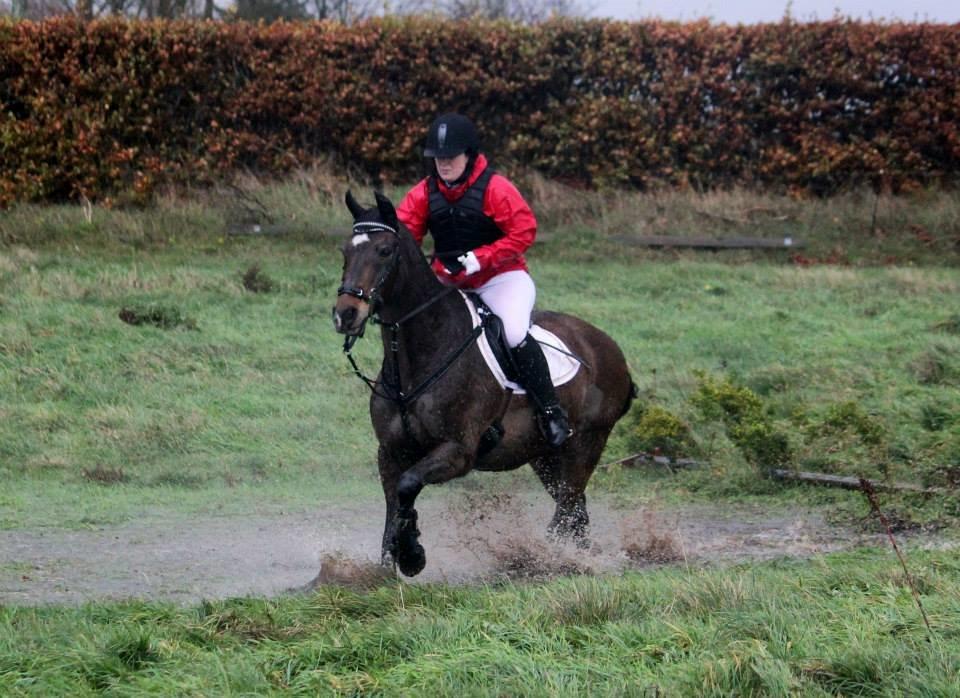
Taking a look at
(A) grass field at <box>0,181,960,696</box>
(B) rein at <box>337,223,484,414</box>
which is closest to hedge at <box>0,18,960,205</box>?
(A) grass field at <box>0,181,960,696</box>

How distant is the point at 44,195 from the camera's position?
18516 millimetres

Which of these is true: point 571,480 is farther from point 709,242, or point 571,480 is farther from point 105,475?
point 709,242

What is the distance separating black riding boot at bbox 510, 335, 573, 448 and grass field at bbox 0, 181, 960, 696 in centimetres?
138

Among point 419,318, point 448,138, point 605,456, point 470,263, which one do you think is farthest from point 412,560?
point 605,456

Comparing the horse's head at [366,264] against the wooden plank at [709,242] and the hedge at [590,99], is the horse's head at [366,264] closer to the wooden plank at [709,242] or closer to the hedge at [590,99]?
the wooden plank at [709,242]

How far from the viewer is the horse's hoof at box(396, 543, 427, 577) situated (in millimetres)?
7609

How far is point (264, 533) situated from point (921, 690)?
18.5 feet

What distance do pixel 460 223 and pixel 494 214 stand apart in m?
0.22

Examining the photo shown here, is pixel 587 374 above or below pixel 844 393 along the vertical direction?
above

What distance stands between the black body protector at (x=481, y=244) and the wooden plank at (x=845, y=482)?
102 inches

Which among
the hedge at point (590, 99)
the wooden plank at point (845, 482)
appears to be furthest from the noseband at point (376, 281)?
the hedge at point (590, 99)

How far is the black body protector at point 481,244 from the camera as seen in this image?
8.34m

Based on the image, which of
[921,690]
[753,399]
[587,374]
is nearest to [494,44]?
[753,399]

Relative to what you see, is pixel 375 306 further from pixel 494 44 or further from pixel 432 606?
pixel 494 44
